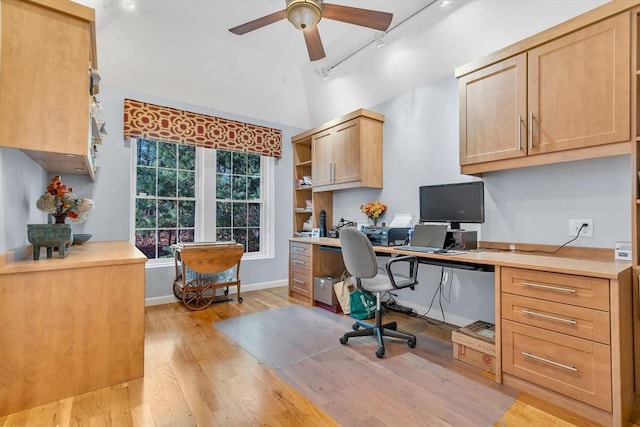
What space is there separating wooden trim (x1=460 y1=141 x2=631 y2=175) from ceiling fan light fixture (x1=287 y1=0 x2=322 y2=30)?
163 cm

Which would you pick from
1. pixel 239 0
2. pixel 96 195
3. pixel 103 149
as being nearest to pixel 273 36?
pixel 239 0

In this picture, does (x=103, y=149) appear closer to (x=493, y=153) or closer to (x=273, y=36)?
(x=273, y=36)

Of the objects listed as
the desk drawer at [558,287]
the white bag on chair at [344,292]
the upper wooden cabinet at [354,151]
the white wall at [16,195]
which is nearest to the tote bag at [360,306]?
the white bag on chair at [344,292]

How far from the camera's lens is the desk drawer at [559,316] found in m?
1.55

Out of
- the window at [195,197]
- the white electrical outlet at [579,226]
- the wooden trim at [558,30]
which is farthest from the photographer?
the window at [195,197]

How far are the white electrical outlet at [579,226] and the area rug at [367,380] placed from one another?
1266 mm

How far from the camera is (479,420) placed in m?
1.58

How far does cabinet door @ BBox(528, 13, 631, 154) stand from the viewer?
175 centimetres

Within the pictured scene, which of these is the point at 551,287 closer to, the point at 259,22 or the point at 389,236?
the point at 389,236

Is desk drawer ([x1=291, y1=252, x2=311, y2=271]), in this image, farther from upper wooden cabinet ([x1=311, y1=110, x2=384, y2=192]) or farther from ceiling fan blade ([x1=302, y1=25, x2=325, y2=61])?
ceiling fan blade ([x1=302, y1=25, x2=325, y2=61])

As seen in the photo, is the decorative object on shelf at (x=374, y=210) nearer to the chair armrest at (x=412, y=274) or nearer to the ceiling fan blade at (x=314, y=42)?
the chair armrest at (x=412, y=274)

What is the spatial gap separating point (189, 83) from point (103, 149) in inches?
48.6

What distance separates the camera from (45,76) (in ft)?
5.48

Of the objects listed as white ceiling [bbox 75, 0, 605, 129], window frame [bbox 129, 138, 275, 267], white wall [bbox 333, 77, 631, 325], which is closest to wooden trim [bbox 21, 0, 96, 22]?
white ceiling [bbox 75, 0, 605, 129]
